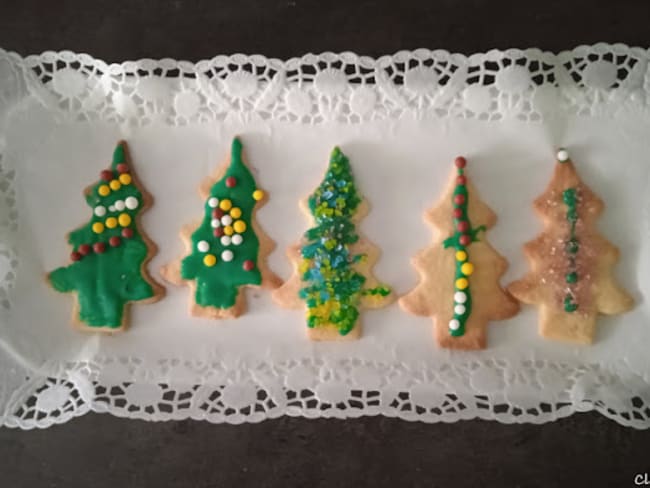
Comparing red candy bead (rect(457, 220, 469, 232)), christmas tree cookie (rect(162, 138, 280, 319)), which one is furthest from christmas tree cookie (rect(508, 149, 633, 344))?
christmas tree cookie (rect(162, 138, 280, 319))

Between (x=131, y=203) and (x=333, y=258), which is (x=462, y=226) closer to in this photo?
(x=333, y=258)

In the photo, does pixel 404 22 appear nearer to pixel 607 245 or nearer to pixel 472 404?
pixel 607 245

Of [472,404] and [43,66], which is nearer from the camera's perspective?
[472,404]

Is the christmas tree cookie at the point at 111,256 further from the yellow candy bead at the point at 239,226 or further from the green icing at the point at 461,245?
the green icing at the point at 461,245

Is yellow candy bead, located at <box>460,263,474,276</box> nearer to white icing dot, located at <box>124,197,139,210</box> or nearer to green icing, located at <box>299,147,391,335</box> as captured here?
green icing, located at <box>299,147,391,335</box>

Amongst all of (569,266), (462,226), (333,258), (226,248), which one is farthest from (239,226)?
(569,266)

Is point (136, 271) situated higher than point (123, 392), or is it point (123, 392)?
point (136, 271)

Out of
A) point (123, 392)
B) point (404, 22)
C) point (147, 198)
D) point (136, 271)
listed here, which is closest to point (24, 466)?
point (123, 392)
